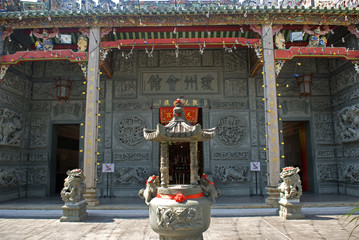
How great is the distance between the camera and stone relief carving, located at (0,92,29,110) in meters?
8.77

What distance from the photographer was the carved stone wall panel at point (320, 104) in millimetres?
10469

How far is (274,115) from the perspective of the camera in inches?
310

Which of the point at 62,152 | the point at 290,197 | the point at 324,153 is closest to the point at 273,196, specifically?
the point at 290,197

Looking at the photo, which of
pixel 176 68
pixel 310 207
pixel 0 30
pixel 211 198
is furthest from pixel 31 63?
pixel 310 207

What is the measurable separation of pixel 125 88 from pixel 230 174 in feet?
17.6

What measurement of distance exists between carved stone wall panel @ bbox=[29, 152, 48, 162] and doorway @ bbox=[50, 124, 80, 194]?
0.28m

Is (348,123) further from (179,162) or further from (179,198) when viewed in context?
(179,198)

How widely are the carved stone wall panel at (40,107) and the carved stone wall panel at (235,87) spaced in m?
7.16

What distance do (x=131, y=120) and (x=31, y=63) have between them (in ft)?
15.5

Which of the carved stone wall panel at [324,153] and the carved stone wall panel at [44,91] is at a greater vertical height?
the carved stone wall panel at [44,91]

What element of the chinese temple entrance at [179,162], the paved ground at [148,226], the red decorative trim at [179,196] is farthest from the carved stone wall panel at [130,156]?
the red decorative trim at [179,196]

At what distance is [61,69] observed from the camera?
1067cm

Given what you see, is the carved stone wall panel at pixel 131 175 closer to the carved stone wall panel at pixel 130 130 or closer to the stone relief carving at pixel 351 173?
the carved stone wall panel at pixel 130 130

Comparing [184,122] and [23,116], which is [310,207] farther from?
[23,116]
